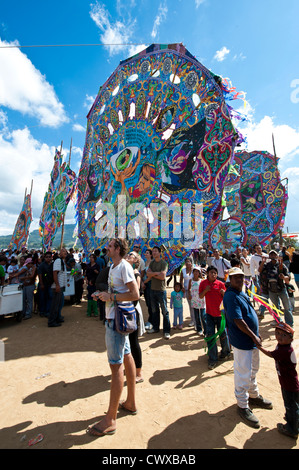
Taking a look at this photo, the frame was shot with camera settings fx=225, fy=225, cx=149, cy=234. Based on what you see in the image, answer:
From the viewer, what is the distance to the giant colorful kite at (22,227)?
16.4 m

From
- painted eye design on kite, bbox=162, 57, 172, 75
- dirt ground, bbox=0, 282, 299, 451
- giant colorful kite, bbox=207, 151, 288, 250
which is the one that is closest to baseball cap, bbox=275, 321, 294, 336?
dirt ground, bbox=0, 282, 299, 451

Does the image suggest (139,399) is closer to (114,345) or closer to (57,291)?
(114,345)

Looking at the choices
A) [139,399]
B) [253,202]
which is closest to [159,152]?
[139,399]

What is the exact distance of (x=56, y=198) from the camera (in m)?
13.2

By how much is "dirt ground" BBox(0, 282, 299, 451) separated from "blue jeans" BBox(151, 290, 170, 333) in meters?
0.37

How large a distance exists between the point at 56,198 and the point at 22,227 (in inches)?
227

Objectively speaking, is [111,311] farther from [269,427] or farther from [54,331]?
[54,331]

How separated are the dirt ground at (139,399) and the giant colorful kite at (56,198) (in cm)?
882

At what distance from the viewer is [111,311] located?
2357mm

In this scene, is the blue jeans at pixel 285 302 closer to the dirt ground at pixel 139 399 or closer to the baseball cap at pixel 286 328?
the dirt ground at pixel 139 399

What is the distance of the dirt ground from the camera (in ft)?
7.34

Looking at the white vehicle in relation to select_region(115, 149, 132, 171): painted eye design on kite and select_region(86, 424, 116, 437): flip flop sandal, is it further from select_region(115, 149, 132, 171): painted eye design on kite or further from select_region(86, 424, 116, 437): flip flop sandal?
select_region(115, 149, 132, 171): painted eye design on kite

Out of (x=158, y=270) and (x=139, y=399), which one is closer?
(x=139, y=399)

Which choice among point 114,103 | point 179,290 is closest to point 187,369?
point 179,290
